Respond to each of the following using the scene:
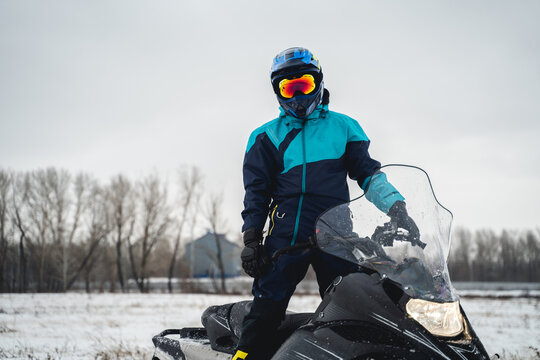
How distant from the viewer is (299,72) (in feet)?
8.26

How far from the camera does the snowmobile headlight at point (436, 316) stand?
1438mm

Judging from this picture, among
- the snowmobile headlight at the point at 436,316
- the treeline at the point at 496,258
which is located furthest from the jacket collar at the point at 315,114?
the treeline at the point at 496,258

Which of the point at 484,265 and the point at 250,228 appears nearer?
the point at 250,228

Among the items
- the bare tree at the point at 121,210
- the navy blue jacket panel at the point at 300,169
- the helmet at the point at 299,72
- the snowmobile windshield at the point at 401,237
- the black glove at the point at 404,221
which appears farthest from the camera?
the bare tree at the point at 121,210

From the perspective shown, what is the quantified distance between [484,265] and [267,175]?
7174 cm

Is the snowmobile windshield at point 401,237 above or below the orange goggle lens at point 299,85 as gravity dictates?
below

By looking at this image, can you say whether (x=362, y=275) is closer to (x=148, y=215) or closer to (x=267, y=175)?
(x=267, y=175)

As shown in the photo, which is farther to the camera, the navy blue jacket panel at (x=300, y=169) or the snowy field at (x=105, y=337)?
the snowy field at (x=105, y=337)

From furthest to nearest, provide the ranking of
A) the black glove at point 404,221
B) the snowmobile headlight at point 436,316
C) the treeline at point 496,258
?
1. the treeline at point 496,258
2. the black glove at point 404,221
3. the snowmobile headlight at point 436,316

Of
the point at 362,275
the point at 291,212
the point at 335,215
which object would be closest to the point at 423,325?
the point at 362,275

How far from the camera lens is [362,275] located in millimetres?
1682

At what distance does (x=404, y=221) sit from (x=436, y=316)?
1.37 feet

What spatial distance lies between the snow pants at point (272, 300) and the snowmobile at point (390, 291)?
0.32m

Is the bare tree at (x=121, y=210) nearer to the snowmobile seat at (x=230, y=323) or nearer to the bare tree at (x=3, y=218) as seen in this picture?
the bare tree at (x=3, y=218)
